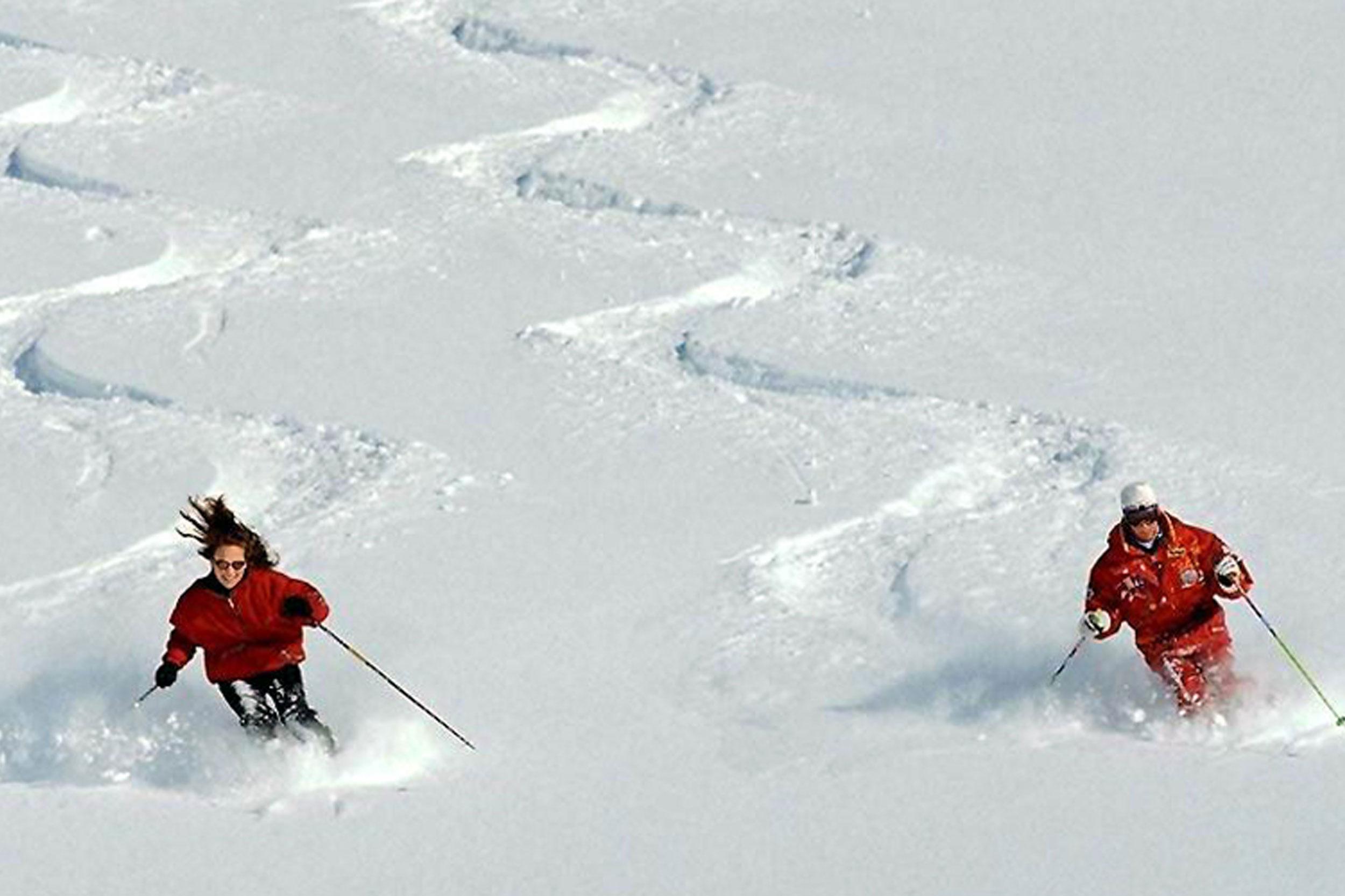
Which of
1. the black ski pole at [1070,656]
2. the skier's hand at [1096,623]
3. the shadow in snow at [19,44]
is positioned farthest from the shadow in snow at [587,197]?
the skier's hand at [1096,623]

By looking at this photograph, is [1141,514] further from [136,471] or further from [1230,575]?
[136,471]

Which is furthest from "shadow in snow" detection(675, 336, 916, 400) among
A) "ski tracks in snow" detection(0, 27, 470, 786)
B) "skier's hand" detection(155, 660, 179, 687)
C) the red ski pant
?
"skier's hand" detection(155, 660, 179, 687)

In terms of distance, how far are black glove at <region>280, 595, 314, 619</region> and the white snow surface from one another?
0.45 metres

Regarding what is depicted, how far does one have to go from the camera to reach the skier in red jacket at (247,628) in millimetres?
7449

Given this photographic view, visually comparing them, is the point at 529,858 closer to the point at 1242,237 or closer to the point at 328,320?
the point at 328,320

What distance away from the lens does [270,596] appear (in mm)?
7516

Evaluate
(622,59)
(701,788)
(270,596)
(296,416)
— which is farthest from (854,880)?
(622,59)

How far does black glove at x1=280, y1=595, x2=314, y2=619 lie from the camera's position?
7.44m

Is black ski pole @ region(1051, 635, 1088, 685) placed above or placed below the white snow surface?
above

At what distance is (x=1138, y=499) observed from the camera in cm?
737

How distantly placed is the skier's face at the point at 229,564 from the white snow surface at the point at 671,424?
1.82ft

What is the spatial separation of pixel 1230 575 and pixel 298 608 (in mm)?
2890

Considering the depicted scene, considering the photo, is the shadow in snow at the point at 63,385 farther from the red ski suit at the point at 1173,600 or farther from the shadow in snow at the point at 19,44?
the red ski suit at the point at 1173,600

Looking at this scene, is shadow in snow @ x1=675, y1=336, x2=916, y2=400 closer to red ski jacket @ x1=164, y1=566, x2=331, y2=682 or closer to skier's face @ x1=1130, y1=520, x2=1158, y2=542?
skier's face @ x1=1130, y1=520, x2=1158, y2=542
